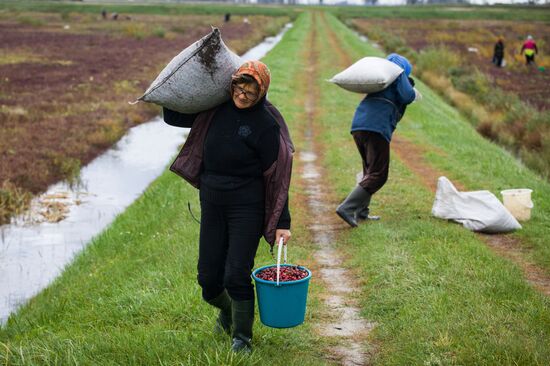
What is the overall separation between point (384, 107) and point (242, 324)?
388cm

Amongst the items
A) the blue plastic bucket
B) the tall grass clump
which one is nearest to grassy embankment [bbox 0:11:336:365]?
the blue plastic bucket

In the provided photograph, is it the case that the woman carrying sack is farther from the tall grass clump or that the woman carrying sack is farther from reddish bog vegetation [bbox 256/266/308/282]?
the tall grass clump

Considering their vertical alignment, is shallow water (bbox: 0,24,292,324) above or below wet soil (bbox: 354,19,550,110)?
above

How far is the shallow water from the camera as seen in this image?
843 cm

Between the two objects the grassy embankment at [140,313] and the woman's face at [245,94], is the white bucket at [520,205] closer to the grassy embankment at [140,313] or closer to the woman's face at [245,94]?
the grassy embankment at [140,313]

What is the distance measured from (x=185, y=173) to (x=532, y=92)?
23.2 meters

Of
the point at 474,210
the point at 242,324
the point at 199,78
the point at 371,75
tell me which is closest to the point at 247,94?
the point at 199,78

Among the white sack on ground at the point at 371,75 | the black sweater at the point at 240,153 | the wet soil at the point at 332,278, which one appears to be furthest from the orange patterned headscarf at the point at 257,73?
the white sack on ground at the point at 371,75

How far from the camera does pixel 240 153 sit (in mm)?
4172

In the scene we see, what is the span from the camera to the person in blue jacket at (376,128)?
24.6 ft

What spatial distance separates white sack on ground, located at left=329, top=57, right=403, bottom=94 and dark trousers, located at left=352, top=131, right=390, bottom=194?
1.68ft

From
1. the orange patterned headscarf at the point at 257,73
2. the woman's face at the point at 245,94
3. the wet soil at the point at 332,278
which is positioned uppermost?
the orange patterned headscarf at the point at 257,73

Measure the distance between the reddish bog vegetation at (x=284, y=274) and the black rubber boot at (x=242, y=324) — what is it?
18 cm

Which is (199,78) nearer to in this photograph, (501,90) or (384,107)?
(384,107)
